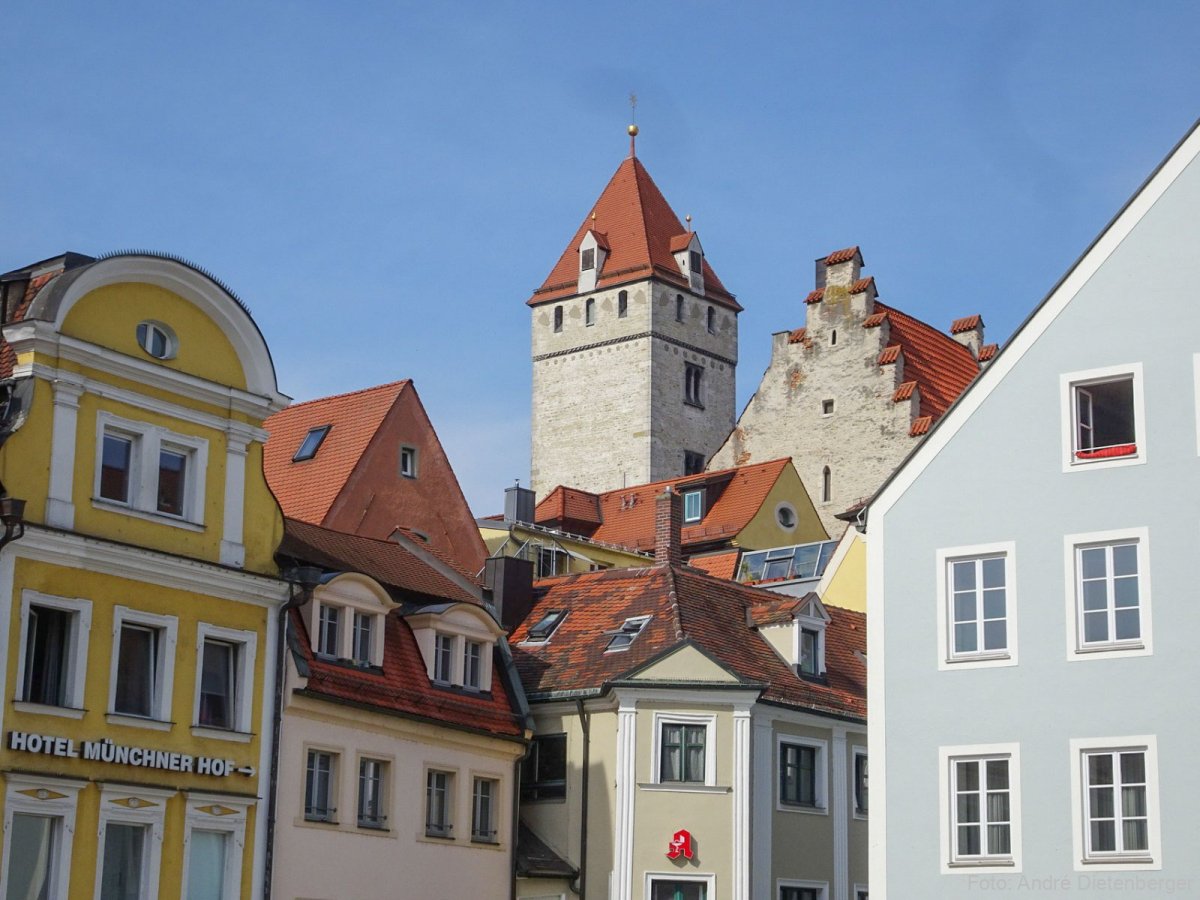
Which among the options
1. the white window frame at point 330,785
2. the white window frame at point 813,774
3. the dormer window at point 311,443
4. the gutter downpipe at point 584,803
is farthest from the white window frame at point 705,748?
the dormer window at point 311,443

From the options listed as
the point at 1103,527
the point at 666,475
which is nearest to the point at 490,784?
the point at 1103,527

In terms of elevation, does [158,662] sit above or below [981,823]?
above

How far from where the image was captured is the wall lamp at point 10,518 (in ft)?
101

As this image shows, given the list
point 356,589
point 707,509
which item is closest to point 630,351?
point 707,509

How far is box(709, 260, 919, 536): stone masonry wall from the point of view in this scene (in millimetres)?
76875

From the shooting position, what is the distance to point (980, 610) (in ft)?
100

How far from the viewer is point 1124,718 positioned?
94.1ft

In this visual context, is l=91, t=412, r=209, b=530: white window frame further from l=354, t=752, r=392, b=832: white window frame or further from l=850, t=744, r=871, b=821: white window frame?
l=850, t=744, r=871, b=821: white window frame

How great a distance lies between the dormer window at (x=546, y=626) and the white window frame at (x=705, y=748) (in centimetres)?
478

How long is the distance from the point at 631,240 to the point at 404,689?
81339 mm

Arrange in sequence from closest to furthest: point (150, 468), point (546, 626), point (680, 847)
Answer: point (150, 468) → point (680, 847) → point (546, 626)

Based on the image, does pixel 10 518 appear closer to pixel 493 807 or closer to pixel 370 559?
pixel 370 559

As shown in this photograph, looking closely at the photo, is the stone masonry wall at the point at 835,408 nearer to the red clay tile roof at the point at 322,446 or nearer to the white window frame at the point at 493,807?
the red clay tile roof at the point at 322,446

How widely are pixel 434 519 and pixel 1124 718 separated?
28951 mm
